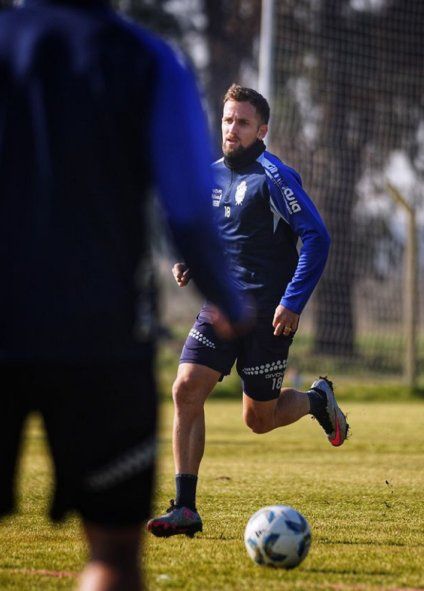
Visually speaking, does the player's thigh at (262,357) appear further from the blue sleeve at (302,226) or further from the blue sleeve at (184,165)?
the blue sleeve at (184,165)

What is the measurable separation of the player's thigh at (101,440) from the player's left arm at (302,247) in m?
3.36

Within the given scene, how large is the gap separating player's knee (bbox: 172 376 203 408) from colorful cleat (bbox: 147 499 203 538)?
1.70 feet

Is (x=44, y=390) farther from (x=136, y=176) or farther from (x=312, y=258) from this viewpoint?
(x=312, y=258)

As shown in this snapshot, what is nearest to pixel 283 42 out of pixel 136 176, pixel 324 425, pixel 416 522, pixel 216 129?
pixel 216 129

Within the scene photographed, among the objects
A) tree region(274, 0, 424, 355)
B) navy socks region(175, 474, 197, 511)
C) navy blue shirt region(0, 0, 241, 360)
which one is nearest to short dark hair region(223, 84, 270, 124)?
navy socks region(175, 474, 197, 511)

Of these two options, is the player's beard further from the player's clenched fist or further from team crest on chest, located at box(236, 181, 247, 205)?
the player's clenched fist

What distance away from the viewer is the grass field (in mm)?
4766

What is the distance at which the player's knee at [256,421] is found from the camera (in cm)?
665

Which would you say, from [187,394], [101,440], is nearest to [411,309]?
[187,394]

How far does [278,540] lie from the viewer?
494 centimetres

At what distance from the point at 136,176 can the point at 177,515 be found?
10.2ft

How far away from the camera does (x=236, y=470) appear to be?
9000 millimetres

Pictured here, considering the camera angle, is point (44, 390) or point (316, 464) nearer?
point (44, 390)

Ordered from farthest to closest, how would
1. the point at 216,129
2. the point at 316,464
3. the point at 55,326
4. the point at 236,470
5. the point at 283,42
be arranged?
the point at 216,129 → the point at 283,42 → the point at 316,464 → the point at 236,470 → the point at 55,326
